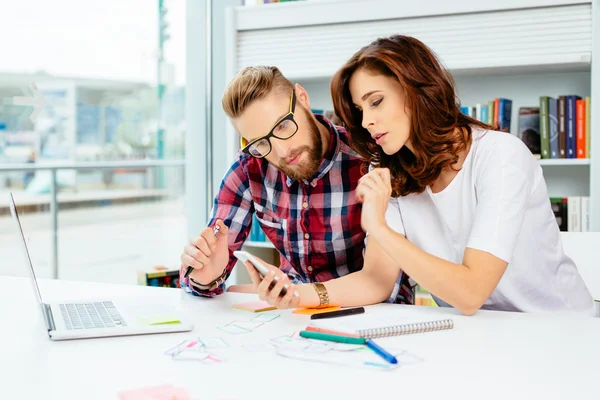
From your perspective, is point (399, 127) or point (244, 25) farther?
point (244, 25)

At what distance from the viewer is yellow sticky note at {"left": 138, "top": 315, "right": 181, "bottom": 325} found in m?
1.13

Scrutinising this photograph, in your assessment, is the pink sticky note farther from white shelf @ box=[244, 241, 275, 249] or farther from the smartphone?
white shelf @ box=[244, 241, 275, 249]

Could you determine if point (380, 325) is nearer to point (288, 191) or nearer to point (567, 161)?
point (288, 191)

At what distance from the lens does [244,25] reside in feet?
9.47

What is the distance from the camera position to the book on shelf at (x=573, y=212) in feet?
8.17

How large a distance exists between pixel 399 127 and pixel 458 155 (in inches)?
6.2

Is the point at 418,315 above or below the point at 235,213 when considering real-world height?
below

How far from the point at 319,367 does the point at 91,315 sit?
0.55 metres

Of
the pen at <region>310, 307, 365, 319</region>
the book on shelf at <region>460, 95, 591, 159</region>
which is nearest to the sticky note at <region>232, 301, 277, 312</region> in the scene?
the pen at <region>310, 307, 365, 319</region>

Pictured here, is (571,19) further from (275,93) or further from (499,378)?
(499,378)

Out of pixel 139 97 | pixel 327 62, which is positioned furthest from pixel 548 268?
pixel 139 97

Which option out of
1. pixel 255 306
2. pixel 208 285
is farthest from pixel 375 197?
pixel 208 285

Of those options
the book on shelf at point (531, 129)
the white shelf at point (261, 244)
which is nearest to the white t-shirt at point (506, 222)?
the book on shelf at point (531, 129)

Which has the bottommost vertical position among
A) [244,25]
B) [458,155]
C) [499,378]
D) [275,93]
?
[499,378]
